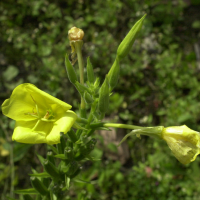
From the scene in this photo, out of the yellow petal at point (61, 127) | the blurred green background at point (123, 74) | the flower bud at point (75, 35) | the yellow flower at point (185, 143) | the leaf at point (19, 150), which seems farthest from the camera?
the blurred green background at point (123, 74)

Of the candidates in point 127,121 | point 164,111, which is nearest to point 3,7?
point 127,121

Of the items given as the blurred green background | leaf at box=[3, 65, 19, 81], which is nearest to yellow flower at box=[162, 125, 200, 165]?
the blurred green background

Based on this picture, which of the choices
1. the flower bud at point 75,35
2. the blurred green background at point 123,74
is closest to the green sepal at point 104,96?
the flower bud at point 75,35

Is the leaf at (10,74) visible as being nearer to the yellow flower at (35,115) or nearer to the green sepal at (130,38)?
the yellow flower at (35,115)

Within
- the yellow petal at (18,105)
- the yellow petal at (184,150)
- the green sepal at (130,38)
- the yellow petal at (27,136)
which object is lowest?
the yellow petal at (184,150)

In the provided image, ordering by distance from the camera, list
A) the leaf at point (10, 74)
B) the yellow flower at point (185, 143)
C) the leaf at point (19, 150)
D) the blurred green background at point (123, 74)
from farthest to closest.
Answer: the leaf at point (10, 74) → the blurred green background at point (123, 74) → the leaf at point (19, 150) → the yellow flower at point (185, 143)

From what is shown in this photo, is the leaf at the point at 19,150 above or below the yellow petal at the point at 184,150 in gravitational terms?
below
